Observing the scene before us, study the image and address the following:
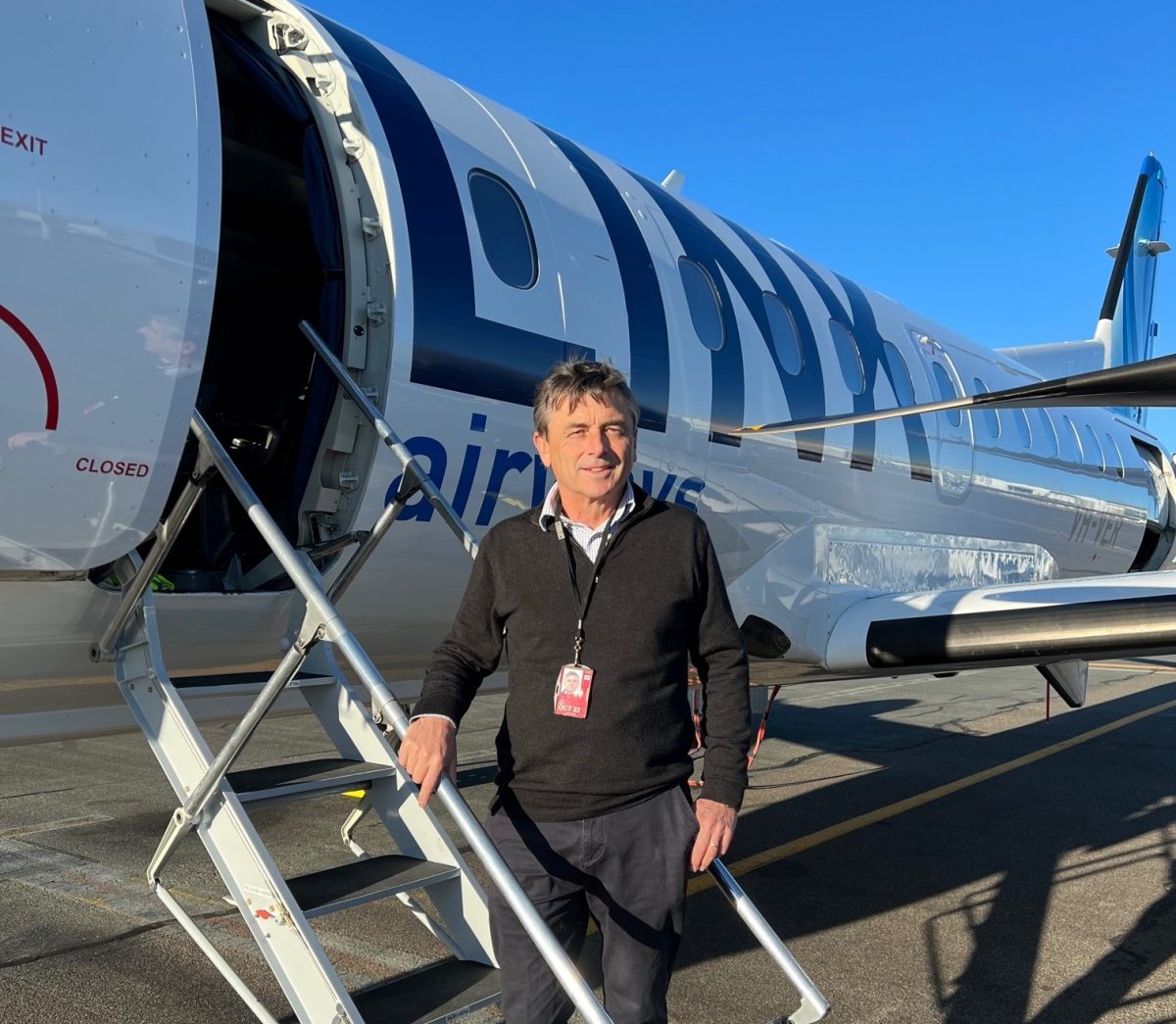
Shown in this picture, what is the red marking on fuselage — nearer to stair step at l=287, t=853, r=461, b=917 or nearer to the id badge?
stair step at l=287, t=853, r=461, b=917

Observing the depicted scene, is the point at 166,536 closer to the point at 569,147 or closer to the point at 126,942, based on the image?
the point at 126,942

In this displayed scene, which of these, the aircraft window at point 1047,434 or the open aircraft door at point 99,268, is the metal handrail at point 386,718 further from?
the aircraft window at point 1047,434

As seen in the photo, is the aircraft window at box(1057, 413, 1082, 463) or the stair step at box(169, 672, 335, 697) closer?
the stair step at box(169, 672, 335, 697)

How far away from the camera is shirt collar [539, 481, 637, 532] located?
2.68 metres

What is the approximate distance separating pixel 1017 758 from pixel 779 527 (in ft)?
18.1

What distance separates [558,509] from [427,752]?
2.09 feet

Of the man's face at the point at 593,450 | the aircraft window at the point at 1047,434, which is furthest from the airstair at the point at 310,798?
the aircraft window at the point at 1047,434

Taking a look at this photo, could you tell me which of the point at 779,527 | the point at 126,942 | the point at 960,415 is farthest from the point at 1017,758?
the point at 126,942

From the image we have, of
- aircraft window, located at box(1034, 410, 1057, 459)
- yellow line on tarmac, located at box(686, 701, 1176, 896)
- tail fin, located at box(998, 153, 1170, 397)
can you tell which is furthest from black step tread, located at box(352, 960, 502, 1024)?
tail fin, located at box(998, 153, 1170, 397)

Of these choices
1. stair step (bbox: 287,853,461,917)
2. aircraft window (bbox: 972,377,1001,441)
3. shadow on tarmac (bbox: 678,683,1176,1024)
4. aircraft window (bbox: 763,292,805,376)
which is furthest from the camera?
aircraft window (bbox: 972,377,1001,441)

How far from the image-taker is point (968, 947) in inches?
210

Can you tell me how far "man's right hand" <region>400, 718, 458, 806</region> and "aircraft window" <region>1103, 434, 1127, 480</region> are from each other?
10.8m

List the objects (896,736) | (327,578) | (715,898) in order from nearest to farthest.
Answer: (327,578) → (715,898) → (896,736)

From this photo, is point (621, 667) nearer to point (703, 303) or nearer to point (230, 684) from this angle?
point (230, 684)
